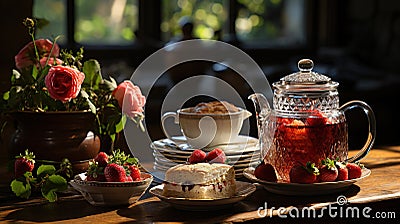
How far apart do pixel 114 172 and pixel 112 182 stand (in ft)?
0.08

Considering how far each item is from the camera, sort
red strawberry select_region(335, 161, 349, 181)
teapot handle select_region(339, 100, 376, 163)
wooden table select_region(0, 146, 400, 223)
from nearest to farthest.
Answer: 1. wooden table select_region(0, 146, 400, 223)
2. red strawberry select_region(335, 161, 349, 181)
3. teapot handle select_region(339, 100, 376, 163)

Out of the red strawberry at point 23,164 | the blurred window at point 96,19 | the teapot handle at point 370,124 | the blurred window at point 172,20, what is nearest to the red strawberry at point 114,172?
the red strawberry at point 23,164

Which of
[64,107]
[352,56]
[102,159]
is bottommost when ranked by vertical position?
[102,159]

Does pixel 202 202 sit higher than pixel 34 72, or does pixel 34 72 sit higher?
pixel 34 72

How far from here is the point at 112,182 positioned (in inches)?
66.1

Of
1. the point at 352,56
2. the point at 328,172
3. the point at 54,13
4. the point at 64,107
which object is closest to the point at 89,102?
the point at 64,107

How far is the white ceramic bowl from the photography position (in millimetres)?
1675

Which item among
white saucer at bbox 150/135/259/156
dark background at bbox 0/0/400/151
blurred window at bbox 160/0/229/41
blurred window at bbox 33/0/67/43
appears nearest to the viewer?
white saucer at bbox 150/135/259/156

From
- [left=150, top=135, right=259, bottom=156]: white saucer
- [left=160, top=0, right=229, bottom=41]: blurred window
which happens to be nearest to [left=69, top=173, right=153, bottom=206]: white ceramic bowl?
[left=150, top=135, right=259, bottom=156]: white saucer

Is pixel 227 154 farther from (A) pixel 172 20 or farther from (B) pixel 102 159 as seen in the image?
(A) pixel 172 20

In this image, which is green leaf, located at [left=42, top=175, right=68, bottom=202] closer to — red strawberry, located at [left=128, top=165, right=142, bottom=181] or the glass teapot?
red strawberry, located at [left=128, top=165, right=142, bottom=181]

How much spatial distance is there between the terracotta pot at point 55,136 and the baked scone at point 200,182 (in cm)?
30

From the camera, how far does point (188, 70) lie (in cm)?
471

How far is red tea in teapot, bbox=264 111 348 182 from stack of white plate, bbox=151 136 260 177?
14cm
